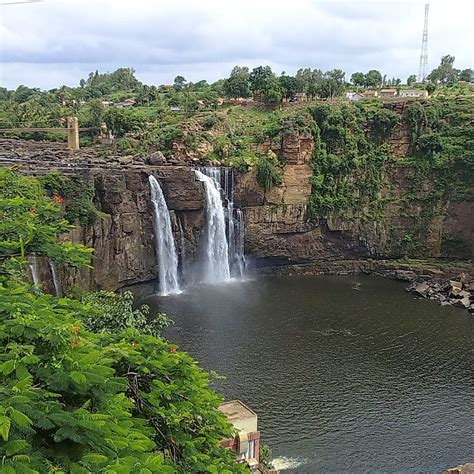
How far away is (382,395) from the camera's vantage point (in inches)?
1021

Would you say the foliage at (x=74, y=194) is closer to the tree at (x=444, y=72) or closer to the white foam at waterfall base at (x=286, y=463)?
the white foam at waterfall base at (x=286, y=463)

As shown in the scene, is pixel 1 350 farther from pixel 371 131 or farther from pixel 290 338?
pixel 371 131

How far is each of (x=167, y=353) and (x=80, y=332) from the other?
196 centimetres

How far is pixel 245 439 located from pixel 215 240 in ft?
82.2

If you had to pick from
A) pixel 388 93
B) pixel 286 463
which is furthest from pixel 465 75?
pixel 286 463

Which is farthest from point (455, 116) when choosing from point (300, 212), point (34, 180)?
point (34, 180)

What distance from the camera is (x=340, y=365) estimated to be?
28766mm

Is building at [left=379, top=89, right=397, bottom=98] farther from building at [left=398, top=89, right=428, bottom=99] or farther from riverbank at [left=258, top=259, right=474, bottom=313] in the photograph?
riverbank at [left=258, top=259, right=474, bottom=313]

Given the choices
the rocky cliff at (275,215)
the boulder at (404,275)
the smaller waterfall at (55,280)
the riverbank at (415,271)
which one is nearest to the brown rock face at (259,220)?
the rocky cliff at (275,215)

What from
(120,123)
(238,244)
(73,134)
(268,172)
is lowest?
(238,244)

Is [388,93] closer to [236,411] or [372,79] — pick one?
[372,79]

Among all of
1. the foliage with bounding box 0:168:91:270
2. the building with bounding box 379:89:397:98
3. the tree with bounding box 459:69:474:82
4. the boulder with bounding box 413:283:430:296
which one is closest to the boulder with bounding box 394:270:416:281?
the boulder with bounding box 413:283:430:296

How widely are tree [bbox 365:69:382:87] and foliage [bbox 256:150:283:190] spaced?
36958 mm

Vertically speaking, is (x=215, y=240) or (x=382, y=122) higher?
(x=382, y=122)
